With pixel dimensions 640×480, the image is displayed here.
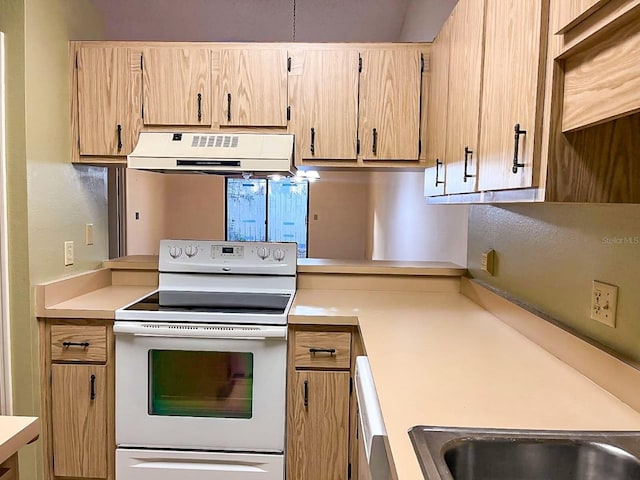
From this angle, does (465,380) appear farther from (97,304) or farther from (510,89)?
(97,304)

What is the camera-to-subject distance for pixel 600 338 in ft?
3.82

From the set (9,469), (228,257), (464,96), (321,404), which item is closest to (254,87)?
(228,257)

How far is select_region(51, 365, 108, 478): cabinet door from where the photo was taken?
1912 millimetres

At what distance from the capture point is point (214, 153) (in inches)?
79.0

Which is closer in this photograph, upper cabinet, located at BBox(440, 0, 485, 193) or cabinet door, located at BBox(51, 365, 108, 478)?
upper cabinet, located at BBox(440, 0, 485, 193)

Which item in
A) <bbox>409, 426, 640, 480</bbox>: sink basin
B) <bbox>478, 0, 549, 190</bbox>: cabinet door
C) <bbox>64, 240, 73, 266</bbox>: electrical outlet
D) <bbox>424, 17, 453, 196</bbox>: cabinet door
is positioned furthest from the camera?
<bbox>64, 240, 73, 266</bbox>: electrical outlet

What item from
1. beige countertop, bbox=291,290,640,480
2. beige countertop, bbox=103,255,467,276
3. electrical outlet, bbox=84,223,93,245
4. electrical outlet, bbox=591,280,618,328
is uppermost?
electrical outlet, bbox=84,223,93,245

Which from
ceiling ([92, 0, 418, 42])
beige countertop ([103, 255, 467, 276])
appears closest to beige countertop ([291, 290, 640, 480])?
beige countertop ([103, 255, 467, 276])

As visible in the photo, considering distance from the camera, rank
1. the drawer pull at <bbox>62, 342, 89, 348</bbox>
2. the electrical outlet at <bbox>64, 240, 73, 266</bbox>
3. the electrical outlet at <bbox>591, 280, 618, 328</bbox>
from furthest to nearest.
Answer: the electrical outlet at <bbox>64, 240, 73, 266</bbox> → the drawer pull at <bbox>62, 342, 89, 348</bbox> → the electrical outlet at <bbox>591, 280, 618, 328</bbox>

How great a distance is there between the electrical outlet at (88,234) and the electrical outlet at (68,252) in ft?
0.40

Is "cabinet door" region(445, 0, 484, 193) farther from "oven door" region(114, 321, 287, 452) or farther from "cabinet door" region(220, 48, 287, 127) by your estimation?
"oven door" region(114, 321, 287, 452)

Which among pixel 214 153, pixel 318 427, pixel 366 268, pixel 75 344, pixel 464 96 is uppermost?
pixel 464 96

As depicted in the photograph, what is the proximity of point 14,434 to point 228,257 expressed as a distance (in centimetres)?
148

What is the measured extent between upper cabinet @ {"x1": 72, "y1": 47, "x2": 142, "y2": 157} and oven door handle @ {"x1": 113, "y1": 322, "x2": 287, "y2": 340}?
857 mm
